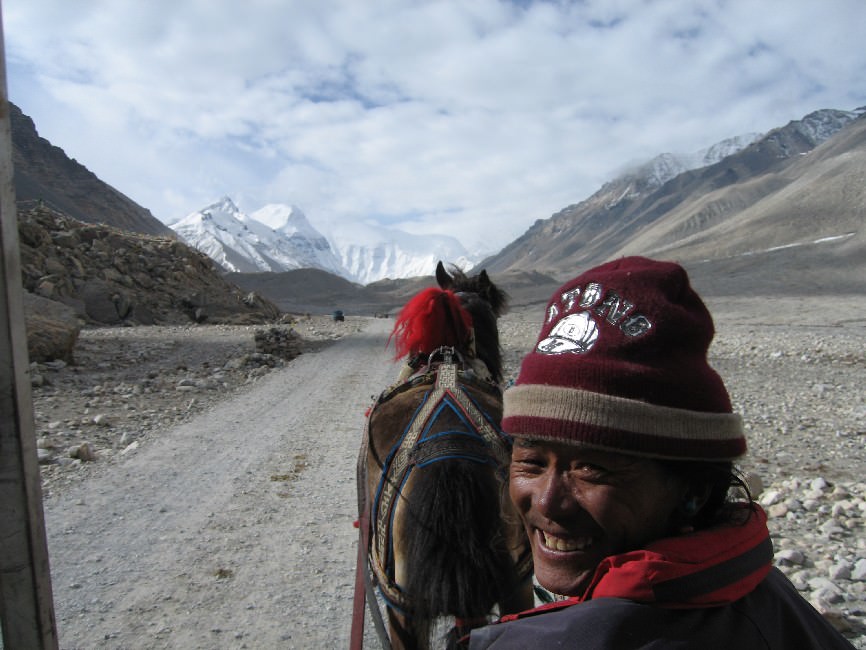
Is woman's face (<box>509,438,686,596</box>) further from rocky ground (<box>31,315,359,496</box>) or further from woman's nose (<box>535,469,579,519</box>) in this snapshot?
rocky ground (<box>31,315,359,496</box>)

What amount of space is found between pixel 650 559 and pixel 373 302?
68.6 m

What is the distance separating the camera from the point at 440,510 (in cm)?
235

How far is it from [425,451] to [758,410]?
6084mm

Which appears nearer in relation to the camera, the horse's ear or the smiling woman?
the smiling woman

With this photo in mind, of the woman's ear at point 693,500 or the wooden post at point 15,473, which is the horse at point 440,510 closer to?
the woman's ear at point 693,500

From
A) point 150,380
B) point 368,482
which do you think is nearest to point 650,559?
point 368,482

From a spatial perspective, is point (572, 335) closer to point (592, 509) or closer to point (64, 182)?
point (592, 509)

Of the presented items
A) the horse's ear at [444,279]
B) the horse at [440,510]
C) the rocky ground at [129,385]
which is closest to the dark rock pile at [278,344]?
the rocky ground at [129,385]

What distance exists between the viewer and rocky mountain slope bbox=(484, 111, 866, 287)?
2163 inches

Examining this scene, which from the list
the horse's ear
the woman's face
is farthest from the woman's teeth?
the horse's ear

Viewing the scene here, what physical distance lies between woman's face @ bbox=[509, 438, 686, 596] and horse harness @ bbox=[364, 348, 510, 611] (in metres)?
1.18

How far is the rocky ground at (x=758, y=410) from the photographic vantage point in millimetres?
3641

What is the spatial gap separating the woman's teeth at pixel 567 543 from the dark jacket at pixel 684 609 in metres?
0.14

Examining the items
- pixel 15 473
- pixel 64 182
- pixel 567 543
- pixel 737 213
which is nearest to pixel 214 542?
pixel 15 473
